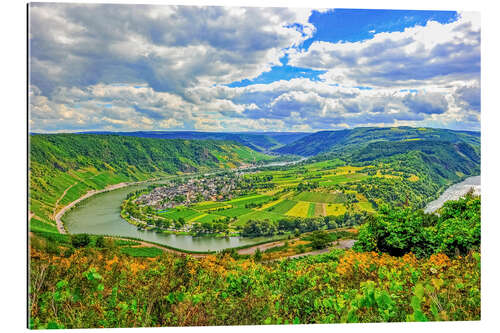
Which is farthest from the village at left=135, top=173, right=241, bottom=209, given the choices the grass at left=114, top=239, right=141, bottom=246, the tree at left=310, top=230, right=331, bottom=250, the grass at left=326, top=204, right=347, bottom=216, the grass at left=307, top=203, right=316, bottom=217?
the tree at left=310, top=230, right=331, bottom=250

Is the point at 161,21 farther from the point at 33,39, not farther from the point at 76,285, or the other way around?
the point at 76,285

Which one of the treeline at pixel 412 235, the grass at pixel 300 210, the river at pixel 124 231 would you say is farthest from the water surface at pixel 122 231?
the treeline at pixel 412 235

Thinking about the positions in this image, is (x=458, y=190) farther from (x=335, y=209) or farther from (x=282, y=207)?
(x=282, y=207)

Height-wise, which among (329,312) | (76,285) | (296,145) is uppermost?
(296,145)

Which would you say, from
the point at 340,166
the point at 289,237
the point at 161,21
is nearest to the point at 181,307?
the point at 161,21

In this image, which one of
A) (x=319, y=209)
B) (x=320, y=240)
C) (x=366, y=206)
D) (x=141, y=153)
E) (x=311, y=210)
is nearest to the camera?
(x=320, y=240)

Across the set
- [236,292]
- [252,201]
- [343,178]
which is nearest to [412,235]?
[236,292]
